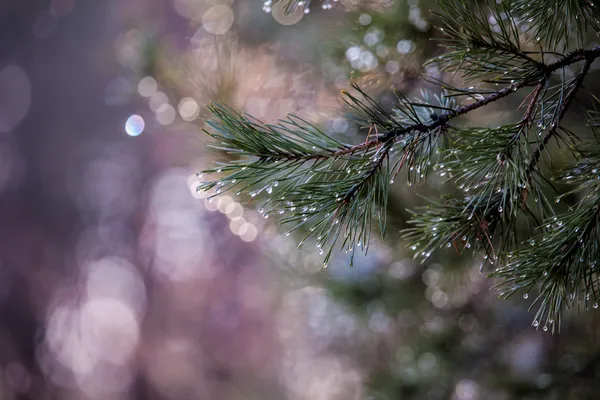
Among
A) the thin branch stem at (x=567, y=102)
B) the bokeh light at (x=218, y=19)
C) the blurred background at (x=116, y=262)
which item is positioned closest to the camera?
the thin branch stem at (x=567, y=102)

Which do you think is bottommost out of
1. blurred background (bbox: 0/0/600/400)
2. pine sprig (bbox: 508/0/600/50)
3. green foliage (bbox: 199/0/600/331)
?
blurred background (bbox: 0/0/600/400)

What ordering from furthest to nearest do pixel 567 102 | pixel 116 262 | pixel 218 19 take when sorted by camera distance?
pixel 116 262
pixel 218 19
pixel 567 102

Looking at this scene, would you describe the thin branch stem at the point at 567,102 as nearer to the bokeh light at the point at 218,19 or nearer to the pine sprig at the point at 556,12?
the pine sprig at the point at 556,12

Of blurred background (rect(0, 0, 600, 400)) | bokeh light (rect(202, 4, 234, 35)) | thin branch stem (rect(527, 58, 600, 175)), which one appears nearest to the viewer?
thin branch stem (rect(527, 58, 600, 175))

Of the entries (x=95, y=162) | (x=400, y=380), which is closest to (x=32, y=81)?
(x=95, y=162)

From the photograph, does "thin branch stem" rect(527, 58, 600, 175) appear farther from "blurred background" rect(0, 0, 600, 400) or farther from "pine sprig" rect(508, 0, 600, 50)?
"blurred background" rect(0, 0, 600, 400)

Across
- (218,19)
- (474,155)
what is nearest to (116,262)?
(218,19)

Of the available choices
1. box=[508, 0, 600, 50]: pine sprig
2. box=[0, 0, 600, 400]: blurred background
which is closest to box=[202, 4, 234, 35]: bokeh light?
box=[0, 0, 600, 400]: blurred background

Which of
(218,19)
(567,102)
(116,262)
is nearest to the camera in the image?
(567,102)

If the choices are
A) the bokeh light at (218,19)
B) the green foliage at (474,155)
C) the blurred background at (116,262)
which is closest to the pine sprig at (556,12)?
the green foliage at (474,155)

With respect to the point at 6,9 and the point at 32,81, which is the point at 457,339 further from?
the point at 6,9

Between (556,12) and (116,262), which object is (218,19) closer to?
(556,12)
